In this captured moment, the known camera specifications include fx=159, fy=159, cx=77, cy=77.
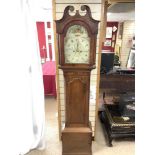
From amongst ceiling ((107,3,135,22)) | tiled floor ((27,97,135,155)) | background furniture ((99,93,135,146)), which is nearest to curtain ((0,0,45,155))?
tiled floor ((27,97,135,155))

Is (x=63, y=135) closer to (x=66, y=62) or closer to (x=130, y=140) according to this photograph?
(x=66, y=62)

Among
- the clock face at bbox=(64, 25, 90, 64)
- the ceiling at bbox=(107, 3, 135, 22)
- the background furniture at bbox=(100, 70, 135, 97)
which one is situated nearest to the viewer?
the clock face at bbox=(64, 25, 90, 64)

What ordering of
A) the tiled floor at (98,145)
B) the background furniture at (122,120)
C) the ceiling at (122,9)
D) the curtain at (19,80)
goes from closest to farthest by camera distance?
the curtain at (19,80)
the tiled floor at (98,145)
the background furniture at (122,120)
the ceiling at (122,9)

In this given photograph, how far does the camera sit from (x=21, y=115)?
1924 millimetres

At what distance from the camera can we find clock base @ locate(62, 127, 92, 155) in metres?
2.07

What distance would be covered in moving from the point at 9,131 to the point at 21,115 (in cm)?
21

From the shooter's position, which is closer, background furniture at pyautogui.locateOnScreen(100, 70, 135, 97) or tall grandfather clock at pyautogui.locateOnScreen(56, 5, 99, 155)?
tall grandfather clock at pyautogui.locateOnScreen(56, 5, 99, 155)

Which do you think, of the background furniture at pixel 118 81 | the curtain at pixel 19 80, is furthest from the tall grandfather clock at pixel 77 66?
the background furniture at pixel 118 81

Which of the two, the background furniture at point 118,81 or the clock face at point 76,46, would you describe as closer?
the clock face at point 76,46

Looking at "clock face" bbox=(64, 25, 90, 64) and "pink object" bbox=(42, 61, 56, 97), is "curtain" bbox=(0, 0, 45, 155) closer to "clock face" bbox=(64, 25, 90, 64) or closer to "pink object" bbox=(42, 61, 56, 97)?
"clock face" bbox=(64, 25, 90, 64)

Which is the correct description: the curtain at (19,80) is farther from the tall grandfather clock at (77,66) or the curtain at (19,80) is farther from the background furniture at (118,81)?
the background furniture at (118,81)

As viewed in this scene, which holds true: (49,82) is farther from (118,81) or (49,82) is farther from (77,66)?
(77,66)

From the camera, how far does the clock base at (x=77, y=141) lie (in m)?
2.07
